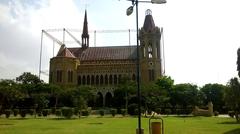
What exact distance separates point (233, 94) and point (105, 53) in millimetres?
64966

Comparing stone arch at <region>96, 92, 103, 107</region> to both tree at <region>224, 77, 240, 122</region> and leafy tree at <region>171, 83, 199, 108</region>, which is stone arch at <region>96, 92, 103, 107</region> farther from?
tree at <region>224, 77, 240, 122</region>

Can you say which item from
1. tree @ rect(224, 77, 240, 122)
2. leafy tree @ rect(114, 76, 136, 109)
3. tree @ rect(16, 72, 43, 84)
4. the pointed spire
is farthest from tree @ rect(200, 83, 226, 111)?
tree @ rect(16, 72, 43, 84)

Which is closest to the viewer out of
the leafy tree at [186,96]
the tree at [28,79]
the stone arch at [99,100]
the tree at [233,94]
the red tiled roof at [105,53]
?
the tree at [233,94]

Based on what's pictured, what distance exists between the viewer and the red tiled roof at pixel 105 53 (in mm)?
100387

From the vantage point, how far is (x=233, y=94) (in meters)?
41.6

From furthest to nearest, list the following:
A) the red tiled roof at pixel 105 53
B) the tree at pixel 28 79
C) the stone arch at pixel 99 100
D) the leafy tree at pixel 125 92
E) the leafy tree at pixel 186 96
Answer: the red tiled roof at pixel 105 53
the stone arch at pixel 99 100
the tree at pixel 28 79
the leafy tree at pixel 125 92
the leafy tree at pixel 186 96

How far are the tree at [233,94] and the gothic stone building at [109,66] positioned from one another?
4960 cm

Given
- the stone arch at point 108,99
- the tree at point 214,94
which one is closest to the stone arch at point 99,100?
the stone arch at point 108,99

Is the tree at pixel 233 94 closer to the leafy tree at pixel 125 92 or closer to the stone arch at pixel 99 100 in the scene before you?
the leafy tree at pixel 125 92

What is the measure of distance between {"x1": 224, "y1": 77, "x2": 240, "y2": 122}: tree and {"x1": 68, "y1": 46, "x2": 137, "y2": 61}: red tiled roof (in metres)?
56.6

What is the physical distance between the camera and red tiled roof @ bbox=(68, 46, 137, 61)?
10039 centimetres

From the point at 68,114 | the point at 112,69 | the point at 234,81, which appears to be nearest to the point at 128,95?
the point at 112,69

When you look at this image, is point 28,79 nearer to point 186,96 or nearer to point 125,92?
point 125,92

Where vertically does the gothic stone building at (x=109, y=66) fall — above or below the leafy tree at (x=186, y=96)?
above
